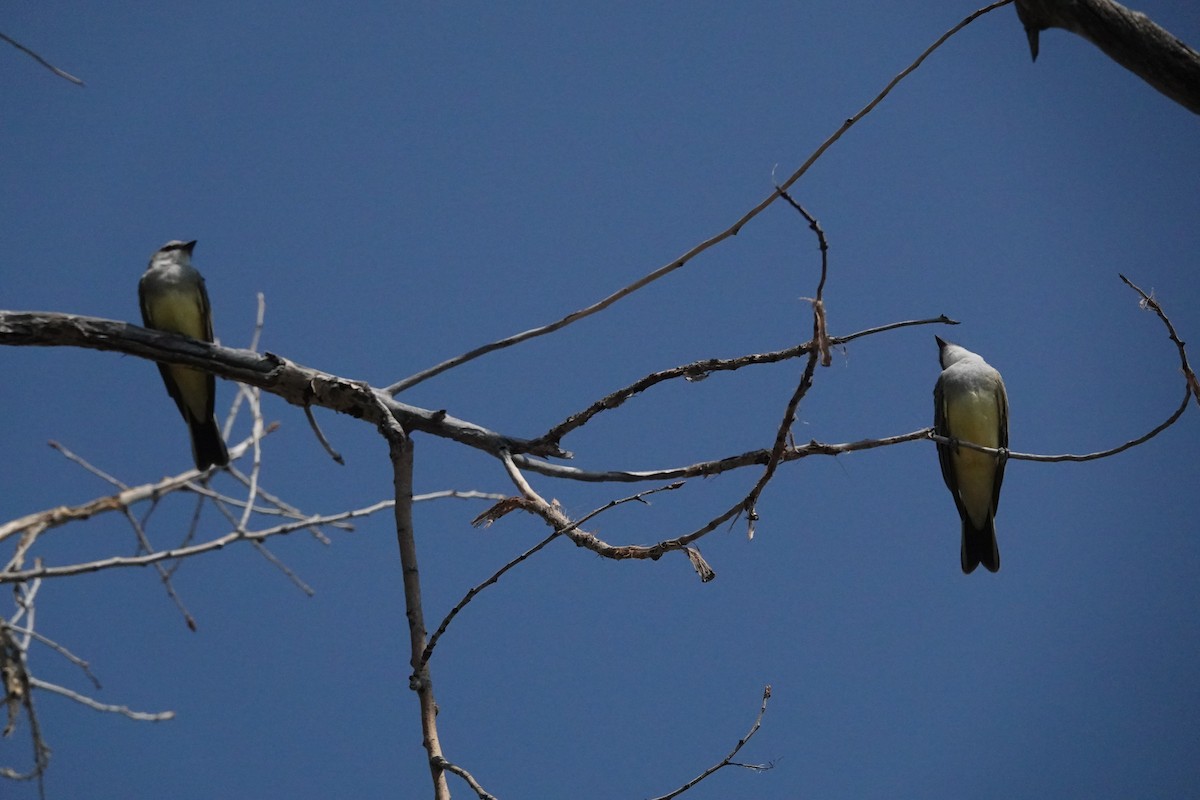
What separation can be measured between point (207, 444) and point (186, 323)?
0.79 meters

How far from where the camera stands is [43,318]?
11.9 ft

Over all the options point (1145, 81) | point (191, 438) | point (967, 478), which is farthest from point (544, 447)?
point (967, 478)

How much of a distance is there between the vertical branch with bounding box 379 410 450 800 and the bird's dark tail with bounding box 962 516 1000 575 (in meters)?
4.07

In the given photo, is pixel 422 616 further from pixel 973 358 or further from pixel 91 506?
pixel 973 358

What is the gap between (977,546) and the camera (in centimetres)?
630

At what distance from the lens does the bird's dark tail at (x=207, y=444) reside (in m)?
5.74

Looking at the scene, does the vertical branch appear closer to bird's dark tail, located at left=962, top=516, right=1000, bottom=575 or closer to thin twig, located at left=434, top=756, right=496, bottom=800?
thin twig, located at left=434, top=756, right=496, bottom=800

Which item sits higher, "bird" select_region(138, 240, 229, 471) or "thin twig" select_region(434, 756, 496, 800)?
"bird" select_region(138, 240, 229, 471)

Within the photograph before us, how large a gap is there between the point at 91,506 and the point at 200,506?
1.55ft

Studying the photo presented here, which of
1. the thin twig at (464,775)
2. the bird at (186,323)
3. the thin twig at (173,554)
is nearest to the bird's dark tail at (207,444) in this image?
the bird at (186,323)

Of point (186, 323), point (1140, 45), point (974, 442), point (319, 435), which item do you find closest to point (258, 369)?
point (319, 435)

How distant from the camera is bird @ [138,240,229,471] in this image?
580cm

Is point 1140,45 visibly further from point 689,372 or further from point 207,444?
Result: point 207,444

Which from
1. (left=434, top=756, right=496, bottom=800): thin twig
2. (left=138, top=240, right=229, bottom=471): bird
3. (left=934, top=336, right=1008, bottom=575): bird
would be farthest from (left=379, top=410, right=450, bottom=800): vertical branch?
(left=934, top=336, right=1008, bottom=575): bird
